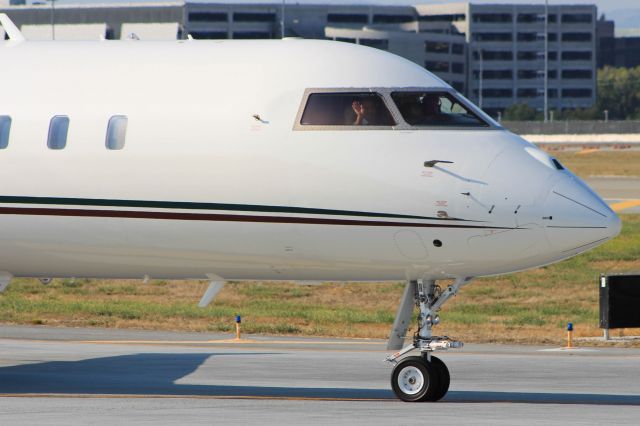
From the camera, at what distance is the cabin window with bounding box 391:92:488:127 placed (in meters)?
19.5

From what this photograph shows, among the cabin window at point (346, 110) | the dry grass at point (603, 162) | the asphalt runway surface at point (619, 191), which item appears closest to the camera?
the cabin window at point (346, 110)

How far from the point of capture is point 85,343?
3077 cm

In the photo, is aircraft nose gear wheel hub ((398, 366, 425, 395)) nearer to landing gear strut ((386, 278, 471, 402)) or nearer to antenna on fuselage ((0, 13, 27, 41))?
landing gear strut ((386, 278, 471, 402))

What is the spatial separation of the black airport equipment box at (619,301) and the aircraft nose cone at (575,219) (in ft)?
43.5

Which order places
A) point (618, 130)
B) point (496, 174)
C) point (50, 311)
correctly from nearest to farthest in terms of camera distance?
point (496, 174) < point (50, 311) < point (618, 130)

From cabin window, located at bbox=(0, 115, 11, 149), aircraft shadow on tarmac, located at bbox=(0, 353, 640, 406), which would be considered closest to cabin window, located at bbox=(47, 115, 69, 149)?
cabin window, located at bbox=(0, 115, 11, 149)

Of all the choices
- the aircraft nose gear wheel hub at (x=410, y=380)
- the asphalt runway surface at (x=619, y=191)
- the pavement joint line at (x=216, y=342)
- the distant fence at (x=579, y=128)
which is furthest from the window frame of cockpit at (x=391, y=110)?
the distant fence at (x=579, y=128)

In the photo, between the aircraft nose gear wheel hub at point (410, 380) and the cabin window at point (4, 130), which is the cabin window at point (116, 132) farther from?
the aircraft nose gear wheel hub at point (410, 380)

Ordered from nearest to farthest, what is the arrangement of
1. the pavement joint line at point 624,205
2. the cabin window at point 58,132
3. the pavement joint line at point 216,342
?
the cabin window at point 58,132 → the pavement joint line at point 216,342 → the pavement joint line at point 624,205

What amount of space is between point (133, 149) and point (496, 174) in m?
5.27

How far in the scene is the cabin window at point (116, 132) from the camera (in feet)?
65.6

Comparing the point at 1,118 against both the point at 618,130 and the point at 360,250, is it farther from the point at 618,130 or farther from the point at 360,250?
the point at 618,130

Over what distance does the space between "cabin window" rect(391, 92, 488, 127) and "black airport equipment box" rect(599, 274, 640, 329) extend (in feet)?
43.0

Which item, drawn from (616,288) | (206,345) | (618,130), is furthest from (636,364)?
(618,130)
